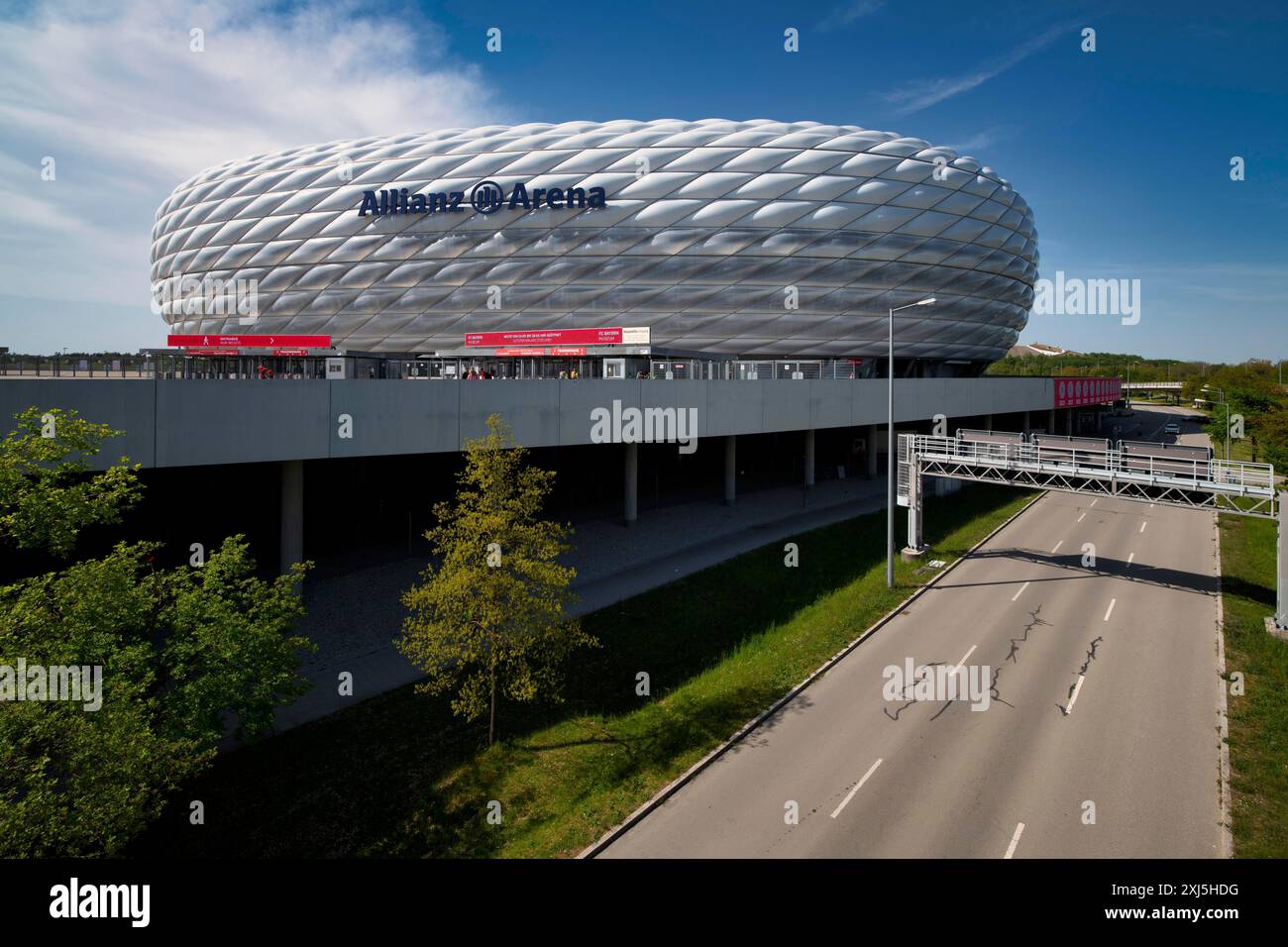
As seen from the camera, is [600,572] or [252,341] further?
[252,341]

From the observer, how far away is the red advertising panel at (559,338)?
3369cm

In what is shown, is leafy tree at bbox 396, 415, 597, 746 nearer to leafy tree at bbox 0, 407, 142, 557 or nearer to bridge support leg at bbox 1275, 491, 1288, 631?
leafy tree at bbox 0, 407, 142, 557

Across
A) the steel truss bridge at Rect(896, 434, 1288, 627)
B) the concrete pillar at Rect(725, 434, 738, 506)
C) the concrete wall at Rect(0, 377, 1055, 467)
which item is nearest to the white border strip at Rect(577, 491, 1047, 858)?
the steel truss bridge at Rect(896, 434, 1288, 627)

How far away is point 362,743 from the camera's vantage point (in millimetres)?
11016

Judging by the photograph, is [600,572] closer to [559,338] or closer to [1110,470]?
[1110,470]

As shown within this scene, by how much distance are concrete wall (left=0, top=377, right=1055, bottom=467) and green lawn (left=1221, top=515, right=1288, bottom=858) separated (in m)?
14.4

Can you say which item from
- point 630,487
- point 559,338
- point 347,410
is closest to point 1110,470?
point 630,487

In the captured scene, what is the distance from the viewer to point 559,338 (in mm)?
34438

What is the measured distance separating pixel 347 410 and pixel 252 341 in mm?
30231

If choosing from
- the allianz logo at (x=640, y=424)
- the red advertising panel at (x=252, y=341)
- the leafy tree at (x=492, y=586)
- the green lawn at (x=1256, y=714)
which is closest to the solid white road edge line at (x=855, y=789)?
the green lawn at (x=1256, y=714)

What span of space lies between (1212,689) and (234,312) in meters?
54.4

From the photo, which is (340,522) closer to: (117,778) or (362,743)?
(362,743)

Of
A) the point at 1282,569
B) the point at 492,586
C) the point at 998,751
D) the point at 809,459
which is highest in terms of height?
the point at 809,459
